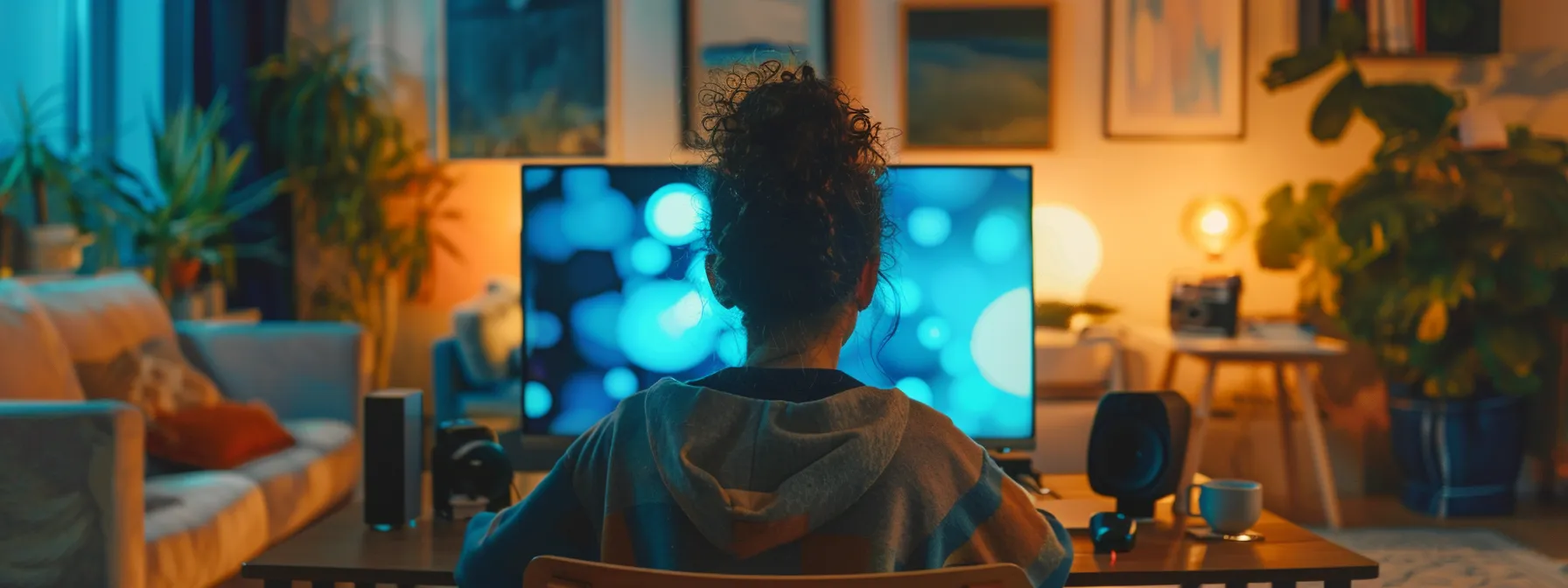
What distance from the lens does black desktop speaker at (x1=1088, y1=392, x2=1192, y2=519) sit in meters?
1.56

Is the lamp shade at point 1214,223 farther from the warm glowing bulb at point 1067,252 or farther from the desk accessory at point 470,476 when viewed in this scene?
the desk accessory at point 470,476

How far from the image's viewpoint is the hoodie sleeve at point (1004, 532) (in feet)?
3.23

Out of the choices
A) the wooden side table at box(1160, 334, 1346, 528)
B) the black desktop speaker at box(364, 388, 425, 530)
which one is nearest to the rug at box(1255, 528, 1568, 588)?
the wooden side table at box(1160, 334, 1346, 528)

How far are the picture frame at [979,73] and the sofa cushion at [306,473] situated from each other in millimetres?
2466

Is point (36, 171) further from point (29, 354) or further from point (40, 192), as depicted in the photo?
point (29, 354)

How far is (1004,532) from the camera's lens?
100cm

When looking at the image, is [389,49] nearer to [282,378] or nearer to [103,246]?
[103,246]

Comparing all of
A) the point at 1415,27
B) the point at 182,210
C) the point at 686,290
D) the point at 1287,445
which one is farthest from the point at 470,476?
the point at 1415,27

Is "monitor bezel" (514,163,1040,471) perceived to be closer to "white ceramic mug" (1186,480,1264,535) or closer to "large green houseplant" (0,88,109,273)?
"white ceramic mug" (1186,480,1264,535)

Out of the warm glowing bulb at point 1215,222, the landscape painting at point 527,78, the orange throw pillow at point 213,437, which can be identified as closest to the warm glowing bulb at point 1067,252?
the warm glowing bulb at point 1215,222

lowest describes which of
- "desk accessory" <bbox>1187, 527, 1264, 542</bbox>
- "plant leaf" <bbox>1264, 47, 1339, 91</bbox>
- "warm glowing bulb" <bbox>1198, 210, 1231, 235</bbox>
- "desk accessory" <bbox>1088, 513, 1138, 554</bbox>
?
"desk accessory" <bbox>1187, 527, 1264, 542</bbox>

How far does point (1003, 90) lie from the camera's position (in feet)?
16.0

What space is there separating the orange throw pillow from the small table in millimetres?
1395

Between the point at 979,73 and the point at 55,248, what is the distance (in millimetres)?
3099
